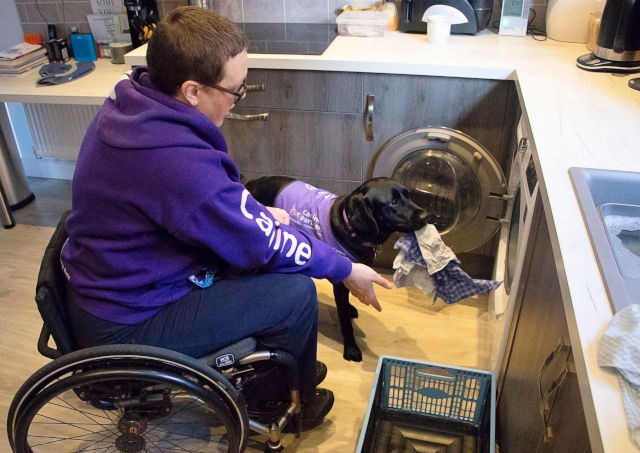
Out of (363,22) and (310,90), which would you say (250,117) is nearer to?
(310,90)

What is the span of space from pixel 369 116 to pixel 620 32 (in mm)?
859

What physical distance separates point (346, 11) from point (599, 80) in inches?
41.8

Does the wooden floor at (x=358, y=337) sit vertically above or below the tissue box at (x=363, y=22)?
below

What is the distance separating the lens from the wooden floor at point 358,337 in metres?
1.81

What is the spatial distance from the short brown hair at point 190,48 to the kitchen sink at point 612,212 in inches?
30.6

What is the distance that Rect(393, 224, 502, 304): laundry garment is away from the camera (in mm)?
1837

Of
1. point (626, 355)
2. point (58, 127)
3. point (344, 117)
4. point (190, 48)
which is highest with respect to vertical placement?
point (190, 48)

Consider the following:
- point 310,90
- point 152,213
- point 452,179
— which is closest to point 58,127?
point 310,90

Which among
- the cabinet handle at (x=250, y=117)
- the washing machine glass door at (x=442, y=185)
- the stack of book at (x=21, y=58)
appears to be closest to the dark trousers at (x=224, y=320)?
the washing machine glass door at (x=442, y=185)

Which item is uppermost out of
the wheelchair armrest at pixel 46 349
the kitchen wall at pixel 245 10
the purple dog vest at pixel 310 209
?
the kitchen wall at pixel 245 10

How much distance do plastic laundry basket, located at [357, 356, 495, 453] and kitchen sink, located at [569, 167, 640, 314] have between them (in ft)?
2.02

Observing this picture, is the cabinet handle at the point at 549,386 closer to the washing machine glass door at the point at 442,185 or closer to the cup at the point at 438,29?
the washing machine glass door at the point at 442,185

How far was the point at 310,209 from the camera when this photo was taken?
1.96 m

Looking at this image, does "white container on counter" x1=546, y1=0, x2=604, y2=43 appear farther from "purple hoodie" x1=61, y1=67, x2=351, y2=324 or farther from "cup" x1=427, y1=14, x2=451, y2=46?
"purple hoodie" x1=61, y1=67, x2=351, y2=324
